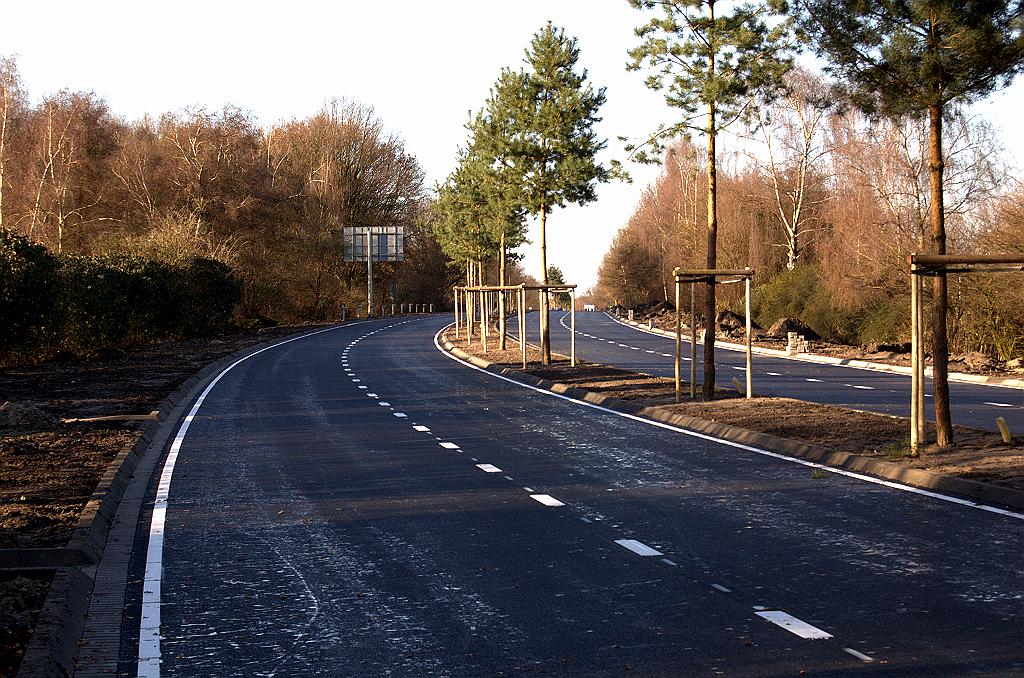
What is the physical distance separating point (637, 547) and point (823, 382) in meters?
20.7

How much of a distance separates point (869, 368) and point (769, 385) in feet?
29.7

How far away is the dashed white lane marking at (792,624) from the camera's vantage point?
20.7ft

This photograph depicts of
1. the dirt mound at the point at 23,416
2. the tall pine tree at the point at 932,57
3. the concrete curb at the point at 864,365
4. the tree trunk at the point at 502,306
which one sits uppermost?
the tall pine tree at the point at 932,57

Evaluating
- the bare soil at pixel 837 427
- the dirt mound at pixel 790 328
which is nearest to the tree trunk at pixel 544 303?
the bare soil at pixel 837 427

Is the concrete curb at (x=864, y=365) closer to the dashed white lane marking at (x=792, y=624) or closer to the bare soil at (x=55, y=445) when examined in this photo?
the bare soil at (x=55, y=445)

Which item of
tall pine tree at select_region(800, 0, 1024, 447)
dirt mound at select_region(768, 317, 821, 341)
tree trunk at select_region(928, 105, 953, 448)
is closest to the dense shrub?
tall pine tree at select_region(800, 0, 1024, 447)

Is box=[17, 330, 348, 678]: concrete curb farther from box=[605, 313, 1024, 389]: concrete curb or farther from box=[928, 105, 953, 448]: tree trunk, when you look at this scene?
box=[605, 313, 1024, 389]: concrete curb

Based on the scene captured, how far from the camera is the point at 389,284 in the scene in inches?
3912

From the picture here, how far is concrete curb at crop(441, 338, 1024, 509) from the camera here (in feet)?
35.2

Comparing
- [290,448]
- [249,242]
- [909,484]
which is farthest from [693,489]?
[249,242]

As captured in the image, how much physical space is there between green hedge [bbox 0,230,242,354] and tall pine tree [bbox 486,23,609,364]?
13.0 m

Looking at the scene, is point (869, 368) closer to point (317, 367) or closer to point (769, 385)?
point (769, 385)

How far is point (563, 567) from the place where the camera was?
8.18 metres

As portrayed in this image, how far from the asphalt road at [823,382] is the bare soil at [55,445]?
12.8 m
